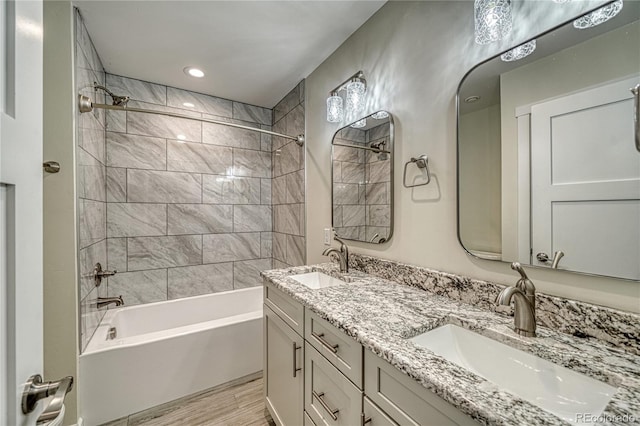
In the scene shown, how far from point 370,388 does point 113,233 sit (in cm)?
252

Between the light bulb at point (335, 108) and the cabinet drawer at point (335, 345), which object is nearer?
the cabinet drawer at point (335, 345)

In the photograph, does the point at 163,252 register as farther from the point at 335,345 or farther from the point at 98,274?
the point at 335,345

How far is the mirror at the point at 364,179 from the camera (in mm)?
1534

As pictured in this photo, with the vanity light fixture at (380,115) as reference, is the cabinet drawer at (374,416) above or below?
below

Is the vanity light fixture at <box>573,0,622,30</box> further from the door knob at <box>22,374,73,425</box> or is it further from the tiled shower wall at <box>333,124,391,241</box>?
the door knob at <box>22,374,73,425</box>

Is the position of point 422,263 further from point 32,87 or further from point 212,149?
point 212,149

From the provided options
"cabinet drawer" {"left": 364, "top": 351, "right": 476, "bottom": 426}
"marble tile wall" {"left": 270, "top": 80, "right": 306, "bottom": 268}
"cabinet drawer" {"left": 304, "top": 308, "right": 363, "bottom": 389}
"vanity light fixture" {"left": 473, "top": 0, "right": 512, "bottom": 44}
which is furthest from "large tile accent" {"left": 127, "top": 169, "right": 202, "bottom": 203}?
"vanity light fixture" {"left": 473, "top": 0, "right": 512, "bottom": 44}

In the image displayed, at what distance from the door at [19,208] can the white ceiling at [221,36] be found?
1357 millimetres

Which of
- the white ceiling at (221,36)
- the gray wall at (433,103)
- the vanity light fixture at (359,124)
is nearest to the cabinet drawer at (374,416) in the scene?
the gray wall at (433,103)

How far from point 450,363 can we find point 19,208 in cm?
98

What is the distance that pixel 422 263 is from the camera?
1319 millimetres

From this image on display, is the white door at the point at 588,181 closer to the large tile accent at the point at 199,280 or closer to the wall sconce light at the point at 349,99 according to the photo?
the wall sconce light at the point at 349,99

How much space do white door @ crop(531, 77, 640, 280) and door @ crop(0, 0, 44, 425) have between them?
1360 millimetres

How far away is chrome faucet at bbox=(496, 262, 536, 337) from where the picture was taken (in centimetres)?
79
